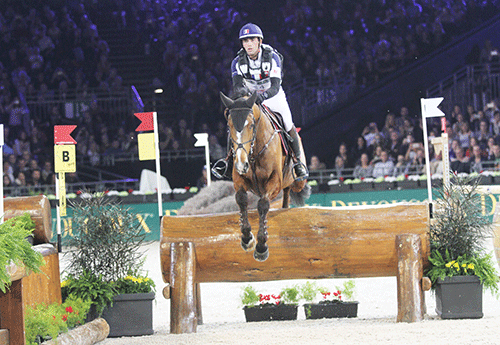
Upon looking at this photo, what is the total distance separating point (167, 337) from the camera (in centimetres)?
459

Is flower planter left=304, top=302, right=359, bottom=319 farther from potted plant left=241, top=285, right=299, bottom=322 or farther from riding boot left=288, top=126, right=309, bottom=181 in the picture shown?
riding boot left=288, top=126, right=309, bottom=181

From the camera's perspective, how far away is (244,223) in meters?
4.50

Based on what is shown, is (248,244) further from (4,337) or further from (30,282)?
(4,337)

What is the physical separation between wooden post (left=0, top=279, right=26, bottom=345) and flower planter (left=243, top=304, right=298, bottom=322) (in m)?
2.61

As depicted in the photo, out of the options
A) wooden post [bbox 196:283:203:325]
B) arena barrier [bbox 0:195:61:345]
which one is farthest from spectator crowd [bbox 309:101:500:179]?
arena barrier [bbox 0:195:61:345]

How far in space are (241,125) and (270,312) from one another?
2.01 metres

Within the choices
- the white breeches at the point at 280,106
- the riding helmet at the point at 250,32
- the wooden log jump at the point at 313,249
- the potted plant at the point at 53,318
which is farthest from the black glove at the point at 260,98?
the potted plant at the point at 53,318

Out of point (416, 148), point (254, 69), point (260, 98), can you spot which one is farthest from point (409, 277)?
point (416, 148)

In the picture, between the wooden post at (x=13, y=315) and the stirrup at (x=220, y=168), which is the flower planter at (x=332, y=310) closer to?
the stirrup at (x=220, y=168)

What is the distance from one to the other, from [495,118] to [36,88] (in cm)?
1225

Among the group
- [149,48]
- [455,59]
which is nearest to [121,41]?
[149,48]

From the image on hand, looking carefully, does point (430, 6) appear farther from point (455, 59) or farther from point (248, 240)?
point (248, 240)

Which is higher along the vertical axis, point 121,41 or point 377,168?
point 121,41

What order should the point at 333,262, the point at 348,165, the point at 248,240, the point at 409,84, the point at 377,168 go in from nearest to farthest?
the point at 248,240, the point at 333,262, the point at 377,168, the point at 348,165, the point at 409,84
